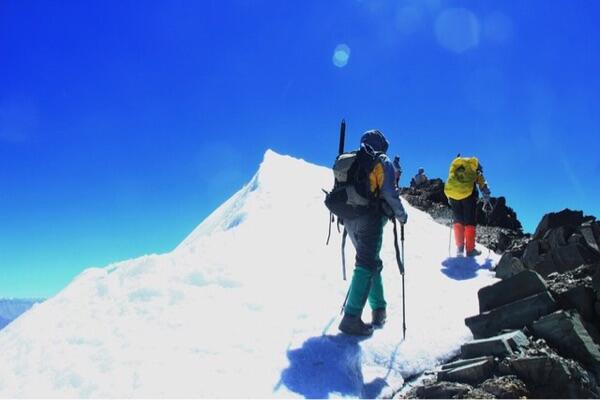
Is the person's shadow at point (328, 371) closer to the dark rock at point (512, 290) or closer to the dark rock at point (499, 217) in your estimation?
the dark rock at point (512, 290)

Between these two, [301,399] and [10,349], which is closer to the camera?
[301,399]

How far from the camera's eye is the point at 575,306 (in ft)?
22.2

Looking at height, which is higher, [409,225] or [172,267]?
[409,225]

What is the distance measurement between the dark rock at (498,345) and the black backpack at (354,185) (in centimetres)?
247

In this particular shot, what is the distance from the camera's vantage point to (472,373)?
5758 millimetres

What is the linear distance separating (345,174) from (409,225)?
626 centimetres

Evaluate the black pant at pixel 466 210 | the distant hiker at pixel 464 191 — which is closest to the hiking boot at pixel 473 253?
the distant hiker at pixel 464 191

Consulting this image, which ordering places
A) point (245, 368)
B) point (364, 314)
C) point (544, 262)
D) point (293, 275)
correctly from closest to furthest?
point (245, 368) < point (364, 314) < point (293, 275) < point (544, 262)

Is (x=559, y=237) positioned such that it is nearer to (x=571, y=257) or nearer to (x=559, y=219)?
(x=571, y=257)

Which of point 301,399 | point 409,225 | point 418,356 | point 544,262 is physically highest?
point 409,225

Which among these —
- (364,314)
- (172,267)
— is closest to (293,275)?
(364,314)

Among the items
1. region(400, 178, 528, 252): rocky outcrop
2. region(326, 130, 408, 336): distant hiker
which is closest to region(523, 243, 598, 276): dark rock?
region(326, 130, 408, 336): distant hiker

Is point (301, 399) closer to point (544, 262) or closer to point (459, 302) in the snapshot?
point (459, 302)

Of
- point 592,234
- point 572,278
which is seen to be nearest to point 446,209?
point 592,234
